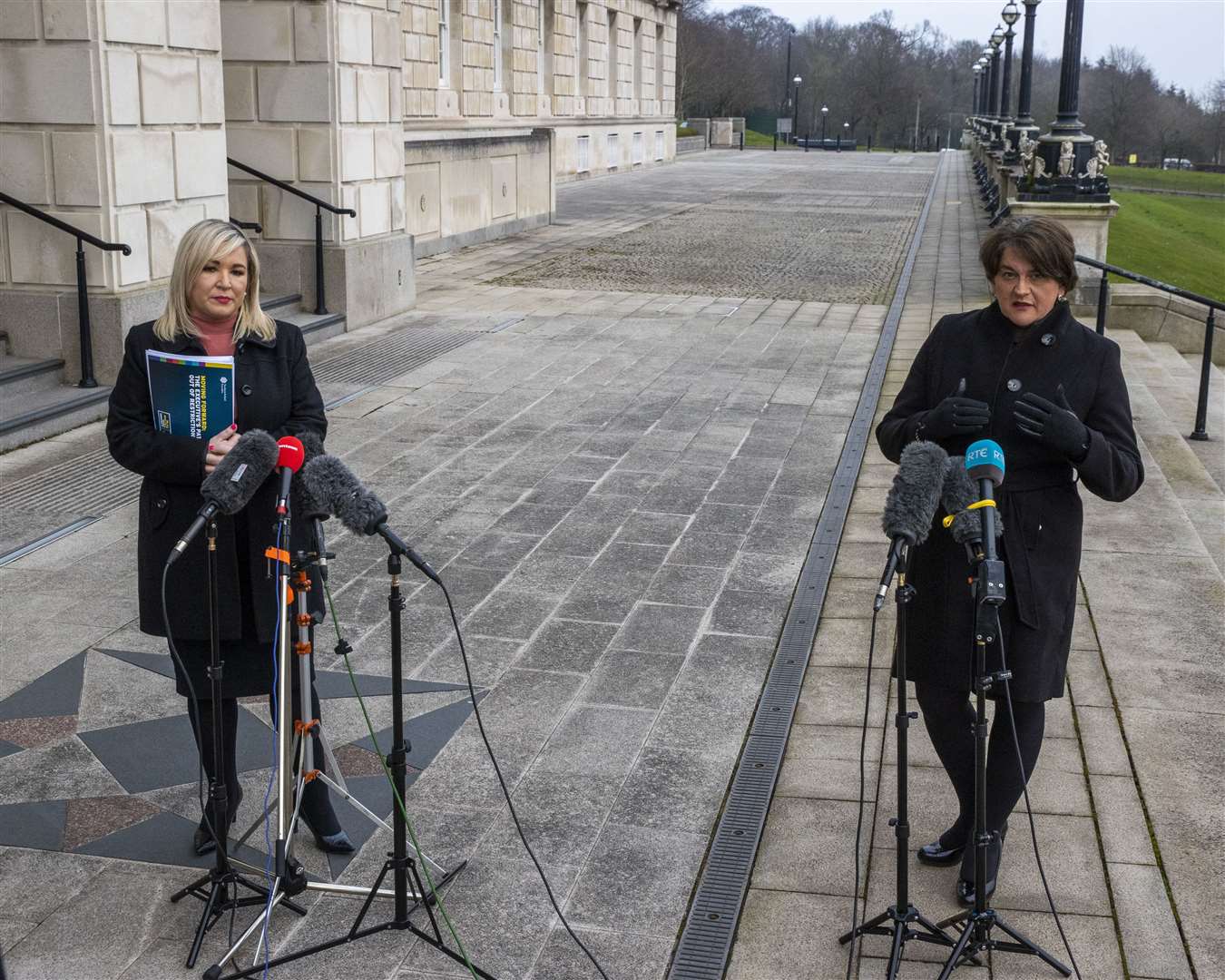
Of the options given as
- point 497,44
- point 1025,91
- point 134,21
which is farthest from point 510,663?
point 1025,91

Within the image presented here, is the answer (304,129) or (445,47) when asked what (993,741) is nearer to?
(304,129)

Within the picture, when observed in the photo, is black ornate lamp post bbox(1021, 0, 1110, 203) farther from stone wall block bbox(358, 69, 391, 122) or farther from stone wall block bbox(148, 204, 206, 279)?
stone wall block bbox(148, 204, 206, 279)

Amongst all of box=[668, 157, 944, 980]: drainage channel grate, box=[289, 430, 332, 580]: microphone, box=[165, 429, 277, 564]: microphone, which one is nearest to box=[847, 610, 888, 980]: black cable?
box=[668, 157, 944, 980]: drainage channel grate

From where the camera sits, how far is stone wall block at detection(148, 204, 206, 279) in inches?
444

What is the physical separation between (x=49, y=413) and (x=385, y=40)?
7133mm

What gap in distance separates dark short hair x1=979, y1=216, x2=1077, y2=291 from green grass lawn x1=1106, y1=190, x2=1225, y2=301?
1790cm

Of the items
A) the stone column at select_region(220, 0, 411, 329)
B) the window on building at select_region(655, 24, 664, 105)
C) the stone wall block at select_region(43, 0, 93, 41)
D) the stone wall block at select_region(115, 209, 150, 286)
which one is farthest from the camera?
the window on building at select_region(655, 24, 664, 105)

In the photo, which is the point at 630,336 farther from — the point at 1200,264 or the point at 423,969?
the point at 1200,264

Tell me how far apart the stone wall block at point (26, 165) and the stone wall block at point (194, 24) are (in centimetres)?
140

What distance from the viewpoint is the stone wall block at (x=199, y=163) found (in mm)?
11594

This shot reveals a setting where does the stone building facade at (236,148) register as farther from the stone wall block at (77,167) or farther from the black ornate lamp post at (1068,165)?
the black ornate lamp post at (1068,165)

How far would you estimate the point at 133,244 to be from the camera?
434 inches

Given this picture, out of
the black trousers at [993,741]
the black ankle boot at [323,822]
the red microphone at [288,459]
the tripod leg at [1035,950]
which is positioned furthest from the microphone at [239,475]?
the tripod leg at [1035,950]

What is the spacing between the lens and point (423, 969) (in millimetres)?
3916
